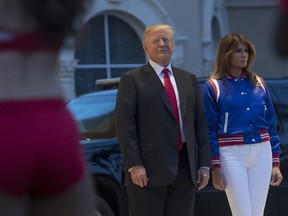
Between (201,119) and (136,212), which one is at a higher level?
(201,119)

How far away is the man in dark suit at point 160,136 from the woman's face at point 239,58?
0.54 m

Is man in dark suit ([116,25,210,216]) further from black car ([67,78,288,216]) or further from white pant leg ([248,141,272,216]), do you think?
black car ([67,78,288,216])

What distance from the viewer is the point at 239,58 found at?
7.07 m

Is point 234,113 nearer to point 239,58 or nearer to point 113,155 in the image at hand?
point 239,58

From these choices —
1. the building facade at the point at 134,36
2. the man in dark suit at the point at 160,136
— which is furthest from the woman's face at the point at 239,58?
the building facade at the point at 134,36

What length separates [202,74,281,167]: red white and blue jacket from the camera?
22.7ft

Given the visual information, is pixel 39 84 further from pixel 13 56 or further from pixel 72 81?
pixel 72 81

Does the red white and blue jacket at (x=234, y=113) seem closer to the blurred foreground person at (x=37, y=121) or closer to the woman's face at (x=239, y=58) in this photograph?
the woman's face at (x=239, y=58)

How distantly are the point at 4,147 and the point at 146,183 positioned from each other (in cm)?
378

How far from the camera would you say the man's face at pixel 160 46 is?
21.6 ft

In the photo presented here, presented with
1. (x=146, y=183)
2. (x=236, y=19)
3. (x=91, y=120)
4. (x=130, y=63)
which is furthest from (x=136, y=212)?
(x=236, y=19)

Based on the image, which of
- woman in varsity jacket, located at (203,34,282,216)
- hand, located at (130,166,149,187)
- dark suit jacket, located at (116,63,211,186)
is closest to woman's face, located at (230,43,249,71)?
woman in varsity jacket, located at (203,34,282,216)

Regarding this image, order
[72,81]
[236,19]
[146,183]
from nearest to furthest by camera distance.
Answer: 1. [146,183]
2. [72,81]
3. [236,19]

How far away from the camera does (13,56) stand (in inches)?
103
